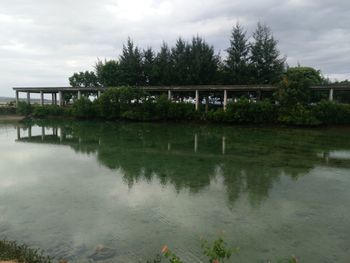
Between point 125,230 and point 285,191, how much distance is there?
15.9ft

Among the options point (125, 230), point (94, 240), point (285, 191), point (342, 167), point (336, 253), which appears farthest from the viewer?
point (342, 167)

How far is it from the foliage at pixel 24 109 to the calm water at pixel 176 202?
24.3m

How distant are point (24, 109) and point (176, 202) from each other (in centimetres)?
3491

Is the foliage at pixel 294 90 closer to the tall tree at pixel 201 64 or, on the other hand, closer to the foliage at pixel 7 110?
the tall tree at pixel 201 64

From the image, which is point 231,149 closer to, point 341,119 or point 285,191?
point 285,191

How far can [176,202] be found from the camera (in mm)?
8078

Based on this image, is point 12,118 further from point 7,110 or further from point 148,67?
point 148,67

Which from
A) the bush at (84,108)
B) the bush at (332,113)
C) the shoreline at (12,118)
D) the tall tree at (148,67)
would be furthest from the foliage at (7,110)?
the bush at (332,113)

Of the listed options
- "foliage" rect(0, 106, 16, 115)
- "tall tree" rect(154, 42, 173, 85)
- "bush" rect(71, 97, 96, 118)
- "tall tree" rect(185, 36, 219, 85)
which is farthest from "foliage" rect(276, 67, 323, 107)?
"foliage" rect(0, 106, 16, 115)

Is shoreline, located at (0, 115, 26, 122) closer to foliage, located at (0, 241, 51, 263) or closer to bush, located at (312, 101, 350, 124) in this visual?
bush, located at (312, 101, 350, 124)

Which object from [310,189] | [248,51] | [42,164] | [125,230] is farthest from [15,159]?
[248,51]

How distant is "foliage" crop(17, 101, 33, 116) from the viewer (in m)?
38.1

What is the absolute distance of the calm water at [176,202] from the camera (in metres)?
5.81

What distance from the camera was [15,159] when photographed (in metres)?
13.8
